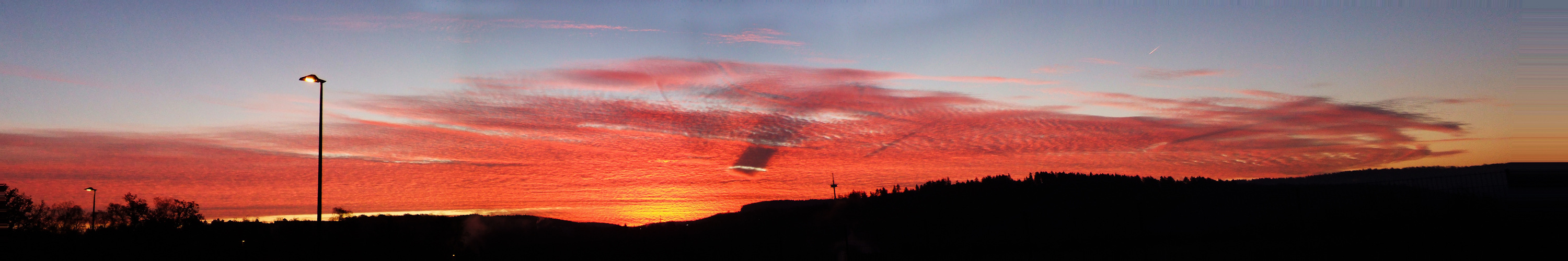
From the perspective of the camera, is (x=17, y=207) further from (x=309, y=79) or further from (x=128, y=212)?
(x=309, y=79)

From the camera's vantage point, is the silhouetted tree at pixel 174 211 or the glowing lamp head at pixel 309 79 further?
the silhouetted tree at pixel 174 211

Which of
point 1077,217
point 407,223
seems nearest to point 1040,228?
point 1077,217

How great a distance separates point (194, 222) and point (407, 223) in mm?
22401

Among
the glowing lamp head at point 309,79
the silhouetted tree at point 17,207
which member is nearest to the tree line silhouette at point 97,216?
the silhouetted tree at point 17,207

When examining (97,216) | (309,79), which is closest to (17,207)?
(97,216)

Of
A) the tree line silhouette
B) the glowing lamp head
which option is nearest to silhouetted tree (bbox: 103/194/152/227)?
the tree line silhouette

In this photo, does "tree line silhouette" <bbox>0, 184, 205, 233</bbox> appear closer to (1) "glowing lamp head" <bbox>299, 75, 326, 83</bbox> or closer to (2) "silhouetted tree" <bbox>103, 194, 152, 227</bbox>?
(2) "silhouetted tree" <bbox>103, 194, 152, 227</bbox>

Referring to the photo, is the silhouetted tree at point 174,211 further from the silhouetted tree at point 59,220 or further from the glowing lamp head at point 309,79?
the glowing lamp head at point 309,79

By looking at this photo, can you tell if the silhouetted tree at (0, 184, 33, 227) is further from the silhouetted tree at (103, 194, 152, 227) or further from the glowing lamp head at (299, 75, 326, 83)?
the glowing lamp head at (299, 75, 326, 83)

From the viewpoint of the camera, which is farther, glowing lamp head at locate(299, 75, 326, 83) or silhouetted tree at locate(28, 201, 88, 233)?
silhouetted tree at locate(28, 201, 88, 233)

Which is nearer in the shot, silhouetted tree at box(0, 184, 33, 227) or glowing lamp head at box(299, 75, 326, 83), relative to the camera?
glowing lamp head at box(299, 75, 326, 83)

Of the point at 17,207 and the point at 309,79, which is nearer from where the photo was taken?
the point at 309,79

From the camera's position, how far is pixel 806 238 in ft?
617

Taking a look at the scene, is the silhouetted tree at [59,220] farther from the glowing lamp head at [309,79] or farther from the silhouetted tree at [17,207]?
the glowing lamp head at [309,79]
